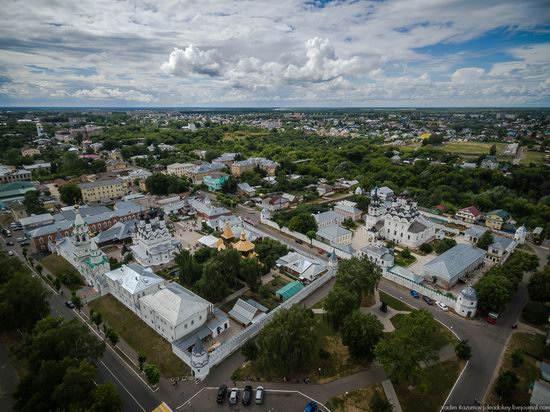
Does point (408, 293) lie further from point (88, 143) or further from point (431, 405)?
point (88, 143)

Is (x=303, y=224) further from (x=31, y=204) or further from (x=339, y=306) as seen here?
(x=31, y=204)

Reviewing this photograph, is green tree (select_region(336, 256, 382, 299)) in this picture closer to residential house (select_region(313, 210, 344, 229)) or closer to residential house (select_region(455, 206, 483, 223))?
residential house (select_region(313, 210, 344, 229))

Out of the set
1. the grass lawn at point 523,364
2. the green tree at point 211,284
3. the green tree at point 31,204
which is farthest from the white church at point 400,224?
the green tree at point 31,204

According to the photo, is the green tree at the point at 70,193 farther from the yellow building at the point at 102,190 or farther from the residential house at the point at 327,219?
the residential house at the point at 327,219

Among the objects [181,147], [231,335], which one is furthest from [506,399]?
[181,147]

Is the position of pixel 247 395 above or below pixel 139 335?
above

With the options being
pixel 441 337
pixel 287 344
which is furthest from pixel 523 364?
pixel 287 344

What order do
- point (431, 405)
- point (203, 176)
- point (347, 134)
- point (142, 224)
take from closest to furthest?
1. point (431, 405)
2. point (142, 224)
3. point (203, 176)
4. point (347, 134)
